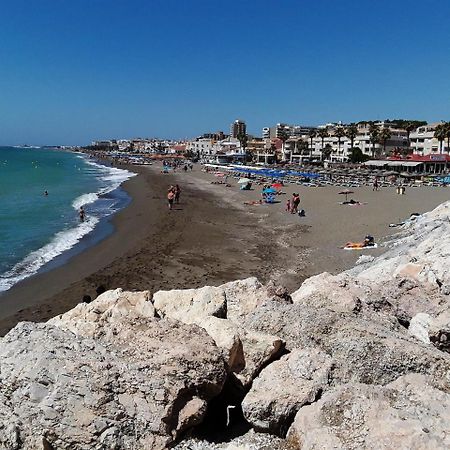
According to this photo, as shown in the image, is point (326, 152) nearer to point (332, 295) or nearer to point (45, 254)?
point (45, 254)

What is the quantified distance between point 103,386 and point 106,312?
4.83 feet

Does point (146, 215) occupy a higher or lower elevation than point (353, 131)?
lower

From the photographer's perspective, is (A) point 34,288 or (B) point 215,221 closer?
(A) point 34,288

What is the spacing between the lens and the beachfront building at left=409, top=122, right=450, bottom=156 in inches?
3098

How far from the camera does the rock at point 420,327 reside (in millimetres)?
5875

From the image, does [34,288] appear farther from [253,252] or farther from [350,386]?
[350,386]

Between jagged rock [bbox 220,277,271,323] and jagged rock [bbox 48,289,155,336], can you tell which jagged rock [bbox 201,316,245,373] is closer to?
jagged rock [bbox 48,289,155,336]

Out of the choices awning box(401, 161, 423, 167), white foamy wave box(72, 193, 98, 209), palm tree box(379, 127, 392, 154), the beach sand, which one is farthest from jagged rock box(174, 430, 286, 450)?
palm tree box(379, 127, 392, 154)

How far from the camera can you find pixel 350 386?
4250 mm

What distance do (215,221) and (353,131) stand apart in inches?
2523

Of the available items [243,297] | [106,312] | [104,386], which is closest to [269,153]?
[243,297]

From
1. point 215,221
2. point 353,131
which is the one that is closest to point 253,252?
point 215,221

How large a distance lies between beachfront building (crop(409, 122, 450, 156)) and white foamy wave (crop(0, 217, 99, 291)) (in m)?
66.3

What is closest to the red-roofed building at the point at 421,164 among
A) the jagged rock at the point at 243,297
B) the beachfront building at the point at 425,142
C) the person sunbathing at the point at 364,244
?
the beachfront building at the point at 425,142
